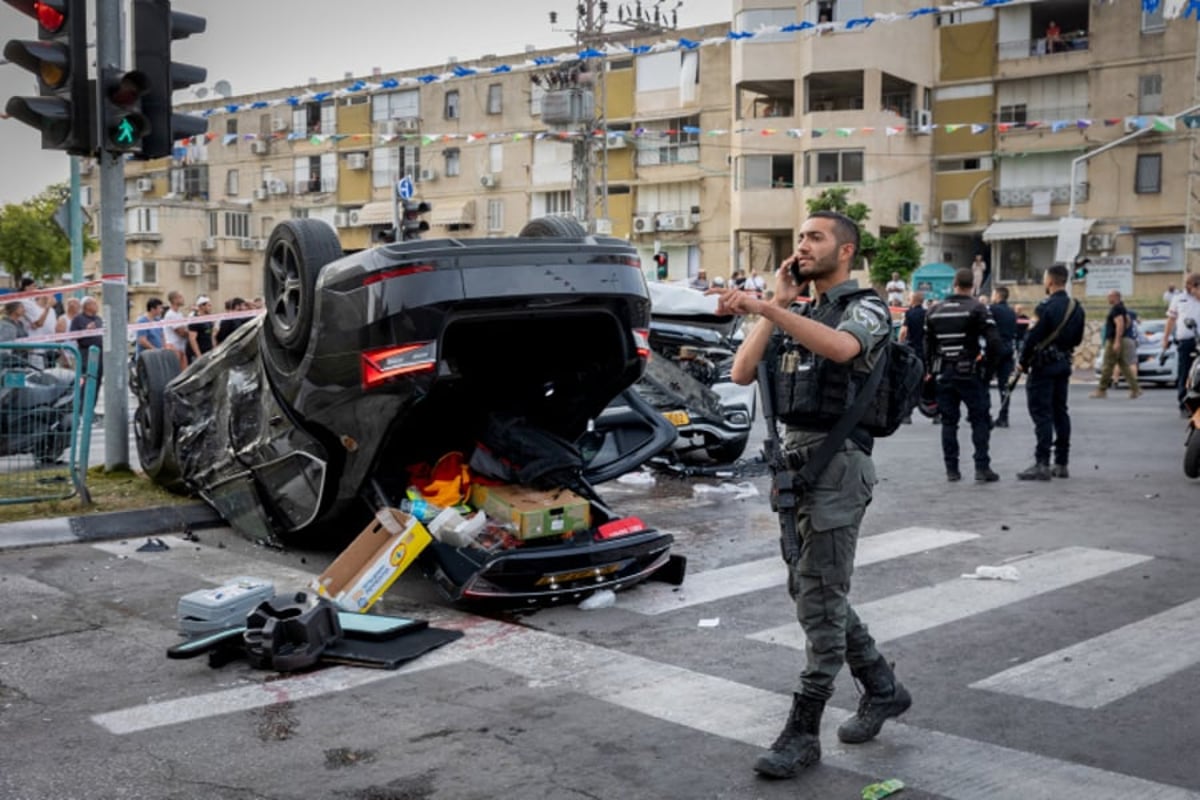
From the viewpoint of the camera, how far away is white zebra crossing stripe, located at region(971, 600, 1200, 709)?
18.0 feet

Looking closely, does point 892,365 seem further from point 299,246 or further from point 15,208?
point 15,208

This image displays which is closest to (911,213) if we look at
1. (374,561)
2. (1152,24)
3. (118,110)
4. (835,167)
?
(835,167)

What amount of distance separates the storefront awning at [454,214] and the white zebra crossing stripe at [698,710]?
52268mm

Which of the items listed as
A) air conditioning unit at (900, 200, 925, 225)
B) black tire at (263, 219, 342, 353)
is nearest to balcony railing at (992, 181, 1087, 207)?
air conditioning unit at (900, 200, 925, 225)

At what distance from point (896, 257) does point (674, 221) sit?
10.6 m

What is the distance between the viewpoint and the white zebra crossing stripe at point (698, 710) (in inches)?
173

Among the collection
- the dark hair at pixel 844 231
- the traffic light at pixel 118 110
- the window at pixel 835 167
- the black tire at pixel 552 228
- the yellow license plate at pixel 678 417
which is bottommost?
the yellow license plate at pixel 678 417

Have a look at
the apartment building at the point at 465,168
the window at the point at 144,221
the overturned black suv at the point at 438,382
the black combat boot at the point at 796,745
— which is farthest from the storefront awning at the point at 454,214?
the black combat boot at the point at 796,745

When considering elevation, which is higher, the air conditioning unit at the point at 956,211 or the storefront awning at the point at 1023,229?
the air conditioning unit at the point at 956,211

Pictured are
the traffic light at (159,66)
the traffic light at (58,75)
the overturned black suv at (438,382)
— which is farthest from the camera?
the traffic light at (159,66)

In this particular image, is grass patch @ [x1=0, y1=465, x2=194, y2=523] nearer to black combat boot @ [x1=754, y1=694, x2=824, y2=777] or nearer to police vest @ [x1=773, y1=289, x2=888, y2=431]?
police vest @ [x1=773, y1=289, x2=888, y2=431]

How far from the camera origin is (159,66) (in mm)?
10453

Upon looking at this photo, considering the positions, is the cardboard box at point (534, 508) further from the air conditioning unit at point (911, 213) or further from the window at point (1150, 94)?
the window at point (1150, 94)

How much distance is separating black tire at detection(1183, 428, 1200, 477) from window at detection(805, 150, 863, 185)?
37582 millimetres
